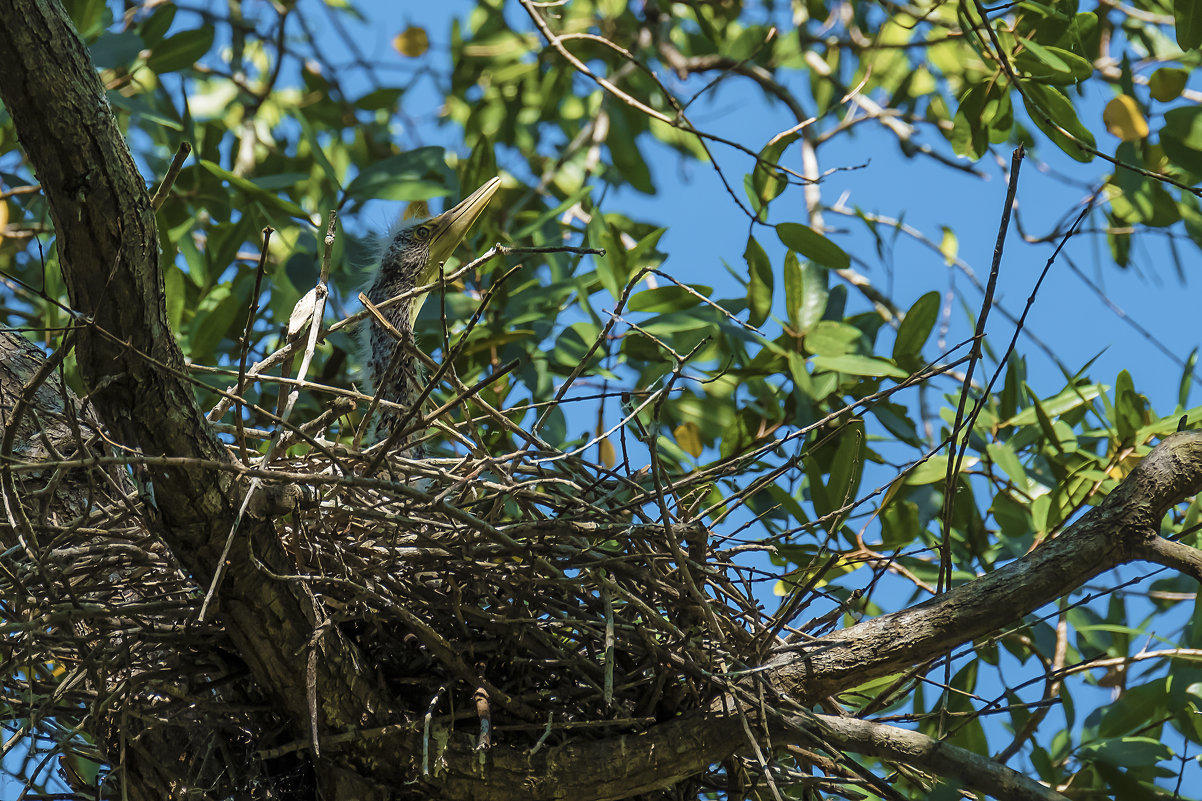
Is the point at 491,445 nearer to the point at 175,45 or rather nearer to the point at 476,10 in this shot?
the point at 175,45

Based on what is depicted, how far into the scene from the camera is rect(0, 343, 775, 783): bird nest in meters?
1.72

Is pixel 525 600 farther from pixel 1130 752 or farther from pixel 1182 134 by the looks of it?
pixel 1182 134

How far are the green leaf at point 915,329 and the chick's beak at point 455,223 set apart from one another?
3.88ft

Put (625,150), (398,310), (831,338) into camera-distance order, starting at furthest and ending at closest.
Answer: (625,150)
(398,310)
(831,338)

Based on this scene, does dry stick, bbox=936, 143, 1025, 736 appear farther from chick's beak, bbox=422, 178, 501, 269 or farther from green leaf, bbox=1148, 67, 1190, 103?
chick's beak, bbox=422, 178, 501, 269

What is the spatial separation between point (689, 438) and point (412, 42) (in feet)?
9.22

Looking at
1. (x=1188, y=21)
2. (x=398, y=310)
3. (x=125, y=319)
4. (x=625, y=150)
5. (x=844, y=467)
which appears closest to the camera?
(x=125, y=319)

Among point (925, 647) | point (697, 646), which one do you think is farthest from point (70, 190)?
point (925, 647)

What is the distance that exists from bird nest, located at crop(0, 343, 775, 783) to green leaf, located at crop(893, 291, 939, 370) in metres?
1.23

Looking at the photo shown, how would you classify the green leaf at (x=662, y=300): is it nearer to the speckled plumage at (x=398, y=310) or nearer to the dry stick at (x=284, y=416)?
the speckled plumage at (x=398, y=310)

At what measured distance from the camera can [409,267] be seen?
10.9 feet

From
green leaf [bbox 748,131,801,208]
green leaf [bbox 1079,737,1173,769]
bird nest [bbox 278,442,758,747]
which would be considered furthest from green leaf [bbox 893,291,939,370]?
bird nest [bbox 278,442,758,747]

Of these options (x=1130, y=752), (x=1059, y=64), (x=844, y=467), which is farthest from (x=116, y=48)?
(x=1130, y=752)

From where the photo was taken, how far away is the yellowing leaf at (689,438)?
3.38 m
